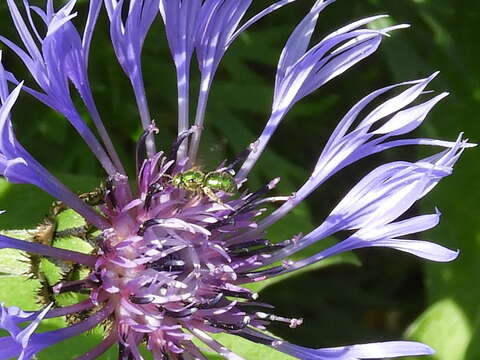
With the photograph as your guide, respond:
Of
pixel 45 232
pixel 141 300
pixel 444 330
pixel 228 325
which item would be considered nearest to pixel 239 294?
pixel 228 325

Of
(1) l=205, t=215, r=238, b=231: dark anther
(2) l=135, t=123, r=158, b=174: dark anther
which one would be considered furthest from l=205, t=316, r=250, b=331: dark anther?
(2) l=135, t=123, r=158, b=174: dark anther

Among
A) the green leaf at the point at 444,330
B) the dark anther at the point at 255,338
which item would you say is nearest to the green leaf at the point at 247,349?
the dark anther at the point at 255,338

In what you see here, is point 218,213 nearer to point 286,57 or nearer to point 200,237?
point 200,237

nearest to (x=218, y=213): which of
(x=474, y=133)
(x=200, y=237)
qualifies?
(x=200, y=237)

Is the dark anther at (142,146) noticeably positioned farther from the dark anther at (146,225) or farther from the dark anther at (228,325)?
the dark anther at (228,325)

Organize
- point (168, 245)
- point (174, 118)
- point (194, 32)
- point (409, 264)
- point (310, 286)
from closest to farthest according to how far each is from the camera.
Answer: point (168, 245) < point (194, 32) < point (174, 118) < point (310, 286) < point (409, 264)

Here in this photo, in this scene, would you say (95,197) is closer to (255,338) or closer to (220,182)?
(220,182)

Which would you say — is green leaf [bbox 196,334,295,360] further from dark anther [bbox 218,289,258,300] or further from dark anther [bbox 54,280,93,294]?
dark anther [bbox 54,280,93,294]
